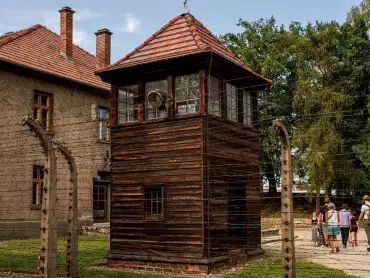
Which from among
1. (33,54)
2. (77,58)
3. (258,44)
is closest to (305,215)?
(258,44)

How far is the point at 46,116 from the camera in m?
23.5

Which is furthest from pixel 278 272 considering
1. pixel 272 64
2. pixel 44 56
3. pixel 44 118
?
pixel 272 64

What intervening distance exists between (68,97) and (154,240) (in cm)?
1244

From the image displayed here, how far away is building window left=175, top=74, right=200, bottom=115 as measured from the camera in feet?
45.3

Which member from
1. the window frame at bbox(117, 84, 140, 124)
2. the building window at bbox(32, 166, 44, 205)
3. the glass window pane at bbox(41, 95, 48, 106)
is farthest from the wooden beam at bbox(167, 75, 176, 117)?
the glass window pane at bbox(41, 95, 48, 106)

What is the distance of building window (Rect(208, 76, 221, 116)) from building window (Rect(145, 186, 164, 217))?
2.57 m

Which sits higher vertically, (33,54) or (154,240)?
(33,54)

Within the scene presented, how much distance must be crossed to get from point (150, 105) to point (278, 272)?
18.4 ft

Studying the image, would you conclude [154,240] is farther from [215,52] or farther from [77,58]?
[77,58]

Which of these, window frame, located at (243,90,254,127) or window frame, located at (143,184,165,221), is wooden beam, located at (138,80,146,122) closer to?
window frame, located at (143,184,165,221)

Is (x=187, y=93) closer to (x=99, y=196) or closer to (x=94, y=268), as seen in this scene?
Answer: (x=94, y=268)

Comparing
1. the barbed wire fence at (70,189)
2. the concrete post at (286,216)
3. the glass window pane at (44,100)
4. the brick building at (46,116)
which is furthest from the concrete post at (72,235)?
the glass window pane at (44,100)

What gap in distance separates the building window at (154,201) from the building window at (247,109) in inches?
142

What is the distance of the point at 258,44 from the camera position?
1537 inches
